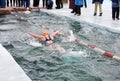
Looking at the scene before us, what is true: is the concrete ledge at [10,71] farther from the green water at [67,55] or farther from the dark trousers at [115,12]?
the dark trousers at [115,12]

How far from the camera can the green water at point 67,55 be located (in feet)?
27.0

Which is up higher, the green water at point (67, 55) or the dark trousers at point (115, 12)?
the dark trousers at point (115, 12)

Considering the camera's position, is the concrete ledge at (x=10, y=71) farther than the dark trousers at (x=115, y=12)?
No

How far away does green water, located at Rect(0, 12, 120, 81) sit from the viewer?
823 cm

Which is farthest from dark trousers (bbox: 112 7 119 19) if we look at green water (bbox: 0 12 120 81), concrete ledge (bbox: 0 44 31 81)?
concrete ledge (bbox: 0 44 31 81)

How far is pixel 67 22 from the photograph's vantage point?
1764 cm

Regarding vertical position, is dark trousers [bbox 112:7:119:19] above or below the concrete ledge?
above

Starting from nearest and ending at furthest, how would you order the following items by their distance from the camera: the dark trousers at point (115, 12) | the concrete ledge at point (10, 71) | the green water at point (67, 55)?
the concrete ledge at point (10, 71)
the green water at point (67, 55)
the dark trousers at point (115, 12)

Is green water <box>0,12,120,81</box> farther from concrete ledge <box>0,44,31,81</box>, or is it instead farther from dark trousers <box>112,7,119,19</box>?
dark trousers <box>112,7,119,19</box>

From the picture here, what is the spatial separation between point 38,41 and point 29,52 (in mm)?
1662

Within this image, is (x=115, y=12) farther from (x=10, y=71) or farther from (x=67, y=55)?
(x=10, y=71)

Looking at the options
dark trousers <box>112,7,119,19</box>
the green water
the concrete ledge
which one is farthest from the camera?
dark trousers <box>112,7,119,19</box>

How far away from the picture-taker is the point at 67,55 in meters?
10.2

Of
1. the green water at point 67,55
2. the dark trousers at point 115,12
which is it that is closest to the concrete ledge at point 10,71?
the green water at point 67,55
